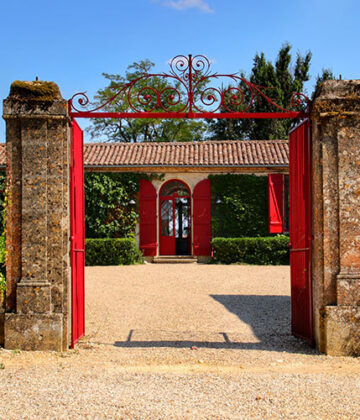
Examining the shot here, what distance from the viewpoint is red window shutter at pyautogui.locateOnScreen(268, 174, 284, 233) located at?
50.7ft

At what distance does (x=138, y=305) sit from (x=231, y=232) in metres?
7.87

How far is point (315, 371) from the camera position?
15.2 feet

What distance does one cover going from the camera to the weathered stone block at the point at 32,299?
5.30 meters

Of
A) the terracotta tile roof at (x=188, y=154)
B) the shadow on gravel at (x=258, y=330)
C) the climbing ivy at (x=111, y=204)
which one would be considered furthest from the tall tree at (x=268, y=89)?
the shadow on gravel at (x=258, y=330)

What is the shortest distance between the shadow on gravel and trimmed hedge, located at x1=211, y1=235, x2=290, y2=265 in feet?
16.8

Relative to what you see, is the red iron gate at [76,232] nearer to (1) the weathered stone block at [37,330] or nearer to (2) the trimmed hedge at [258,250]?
(1) the weathered stone block at [37,330]

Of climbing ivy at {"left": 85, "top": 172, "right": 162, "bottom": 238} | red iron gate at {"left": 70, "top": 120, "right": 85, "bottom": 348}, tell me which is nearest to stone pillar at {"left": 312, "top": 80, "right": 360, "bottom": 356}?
red iron gate at {"left": 70, "top": 120, "right": 85, "bottom": 348}

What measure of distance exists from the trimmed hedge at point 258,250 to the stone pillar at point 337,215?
891 cm

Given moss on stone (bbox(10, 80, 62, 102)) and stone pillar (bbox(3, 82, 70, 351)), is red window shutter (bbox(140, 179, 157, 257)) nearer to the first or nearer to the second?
stone pillar (bbox(3, 82, 70, 351))

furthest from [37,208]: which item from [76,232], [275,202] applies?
[275,202]

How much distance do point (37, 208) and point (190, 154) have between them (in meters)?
11.6

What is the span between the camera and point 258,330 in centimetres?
671

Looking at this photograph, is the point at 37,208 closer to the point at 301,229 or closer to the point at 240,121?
the point at 301,229

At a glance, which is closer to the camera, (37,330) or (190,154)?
(37,330)
